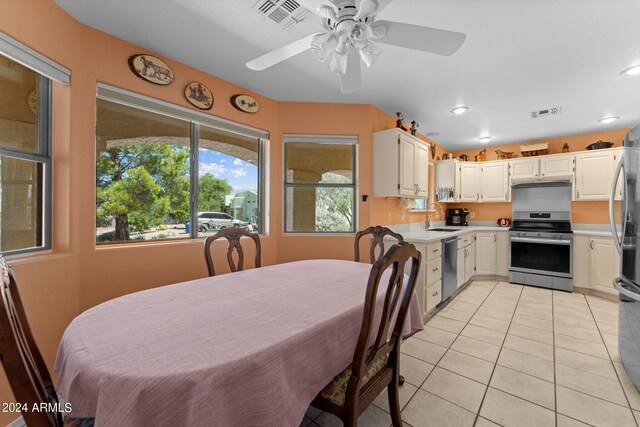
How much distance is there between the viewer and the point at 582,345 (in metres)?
2.36

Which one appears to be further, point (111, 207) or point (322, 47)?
point (111, 207)

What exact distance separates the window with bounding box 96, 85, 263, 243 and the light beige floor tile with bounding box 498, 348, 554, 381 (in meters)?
2.77

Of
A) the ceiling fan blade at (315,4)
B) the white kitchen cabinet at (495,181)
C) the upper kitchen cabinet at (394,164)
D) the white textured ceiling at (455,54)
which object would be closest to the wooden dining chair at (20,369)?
the ceiling fan blade at (315,4)

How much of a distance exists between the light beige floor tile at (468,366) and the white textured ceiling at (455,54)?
97.6 inches

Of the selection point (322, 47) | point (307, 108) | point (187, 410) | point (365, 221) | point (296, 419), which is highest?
point (307, 108)

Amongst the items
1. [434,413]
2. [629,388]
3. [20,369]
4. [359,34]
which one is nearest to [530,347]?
[629,388]

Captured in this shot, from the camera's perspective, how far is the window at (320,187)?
11.0ft

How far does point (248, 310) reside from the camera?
3.92 feet

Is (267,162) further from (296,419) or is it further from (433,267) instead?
(296,419)

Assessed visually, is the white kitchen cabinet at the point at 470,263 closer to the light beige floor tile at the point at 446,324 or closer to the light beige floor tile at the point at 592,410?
the light beige floor tile at the point at 446,324

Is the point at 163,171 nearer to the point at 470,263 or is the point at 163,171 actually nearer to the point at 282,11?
the point at 282,11

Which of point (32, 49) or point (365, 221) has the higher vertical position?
point (32, 49)

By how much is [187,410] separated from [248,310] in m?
0.49

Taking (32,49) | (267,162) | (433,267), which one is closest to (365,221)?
(433,267)
